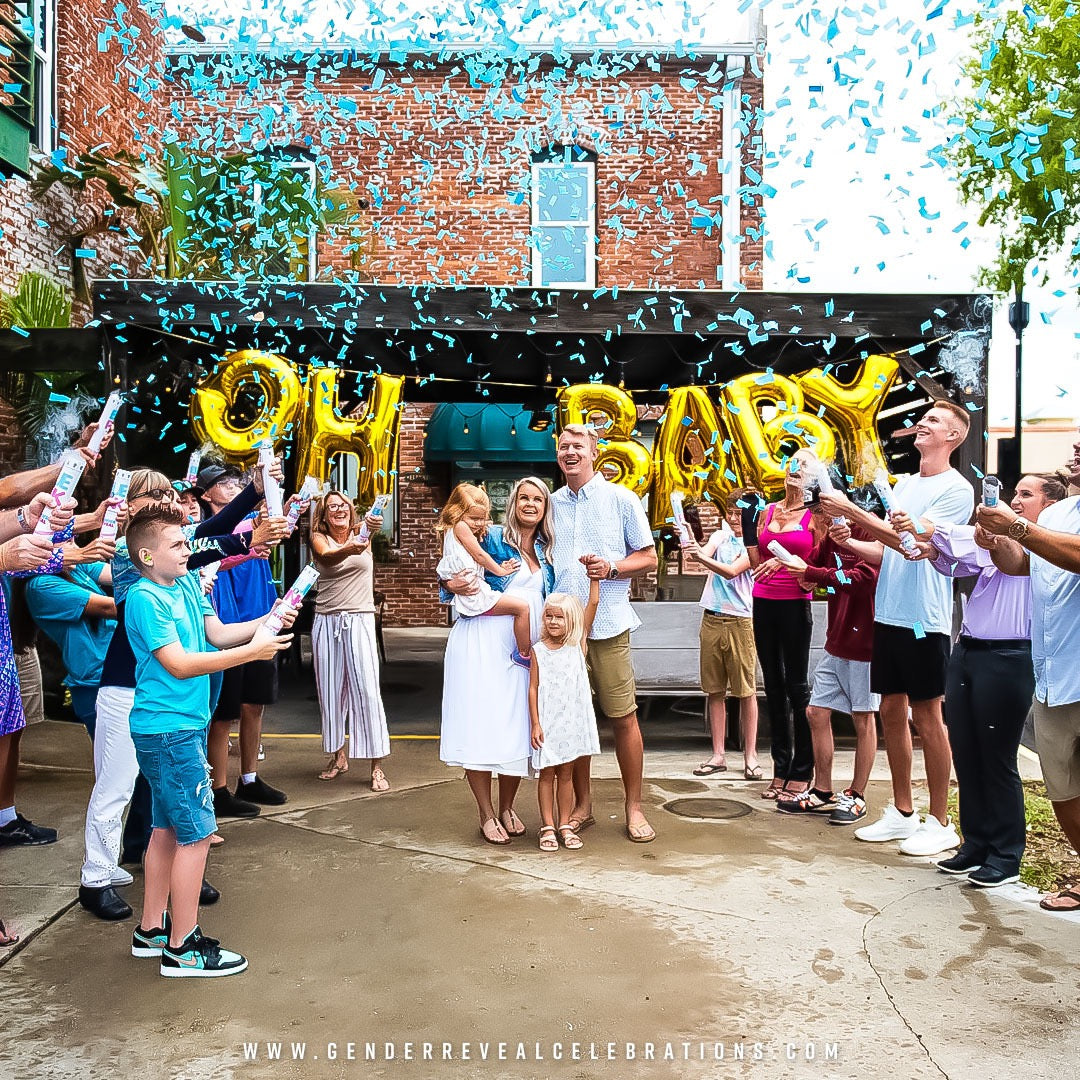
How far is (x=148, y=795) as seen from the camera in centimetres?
442

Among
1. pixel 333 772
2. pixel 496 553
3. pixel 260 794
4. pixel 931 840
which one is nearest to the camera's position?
pixel 931 840

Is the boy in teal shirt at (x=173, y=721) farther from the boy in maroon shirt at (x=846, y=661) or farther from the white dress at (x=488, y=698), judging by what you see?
the boy in maroon shirt at (x=846, y=661)

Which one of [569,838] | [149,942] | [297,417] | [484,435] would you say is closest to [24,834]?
[149,942]

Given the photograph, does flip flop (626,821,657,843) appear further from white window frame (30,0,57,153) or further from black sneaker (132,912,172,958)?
white window frame (30,0,57,153)

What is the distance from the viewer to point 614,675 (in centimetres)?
497

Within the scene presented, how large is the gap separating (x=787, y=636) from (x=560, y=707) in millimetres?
1618

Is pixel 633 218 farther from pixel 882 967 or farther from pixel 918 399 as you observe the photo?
pixel 882 967

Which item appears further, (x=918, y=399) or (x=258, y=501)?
(x=918, y=399)

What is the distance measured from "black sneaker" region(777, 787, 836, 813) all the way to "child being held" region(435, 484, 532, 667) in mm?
1752

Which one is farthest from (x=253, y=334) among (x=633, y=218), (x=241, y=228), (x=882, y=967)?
(x=633, y=218)

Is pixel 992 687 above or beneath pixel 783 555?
beneath

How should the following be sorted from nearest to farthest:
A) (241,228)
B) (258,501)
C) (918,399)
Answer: (258,501), (918,399), (241,228)

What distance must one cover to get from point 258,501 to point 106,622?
3.12 feet

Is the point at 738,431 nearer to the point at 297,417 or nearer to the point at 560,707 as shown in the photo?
the point at 560,707
